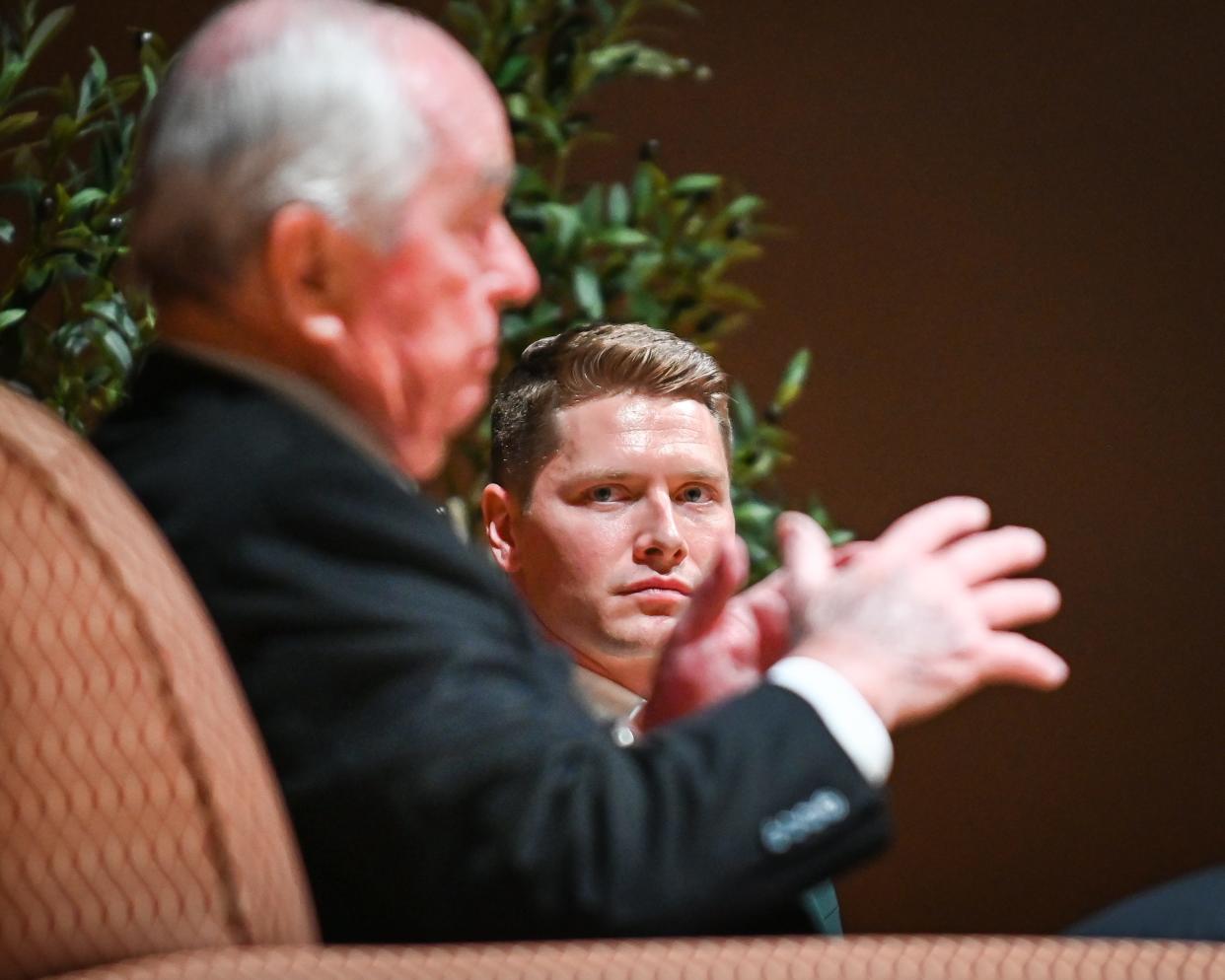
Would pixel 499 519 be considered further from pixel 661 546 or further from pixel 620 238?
pixel 620 238

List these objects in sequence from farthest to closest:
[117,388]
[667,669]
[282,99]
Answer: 1. [117,388]
2. [667,669]
3. [282,99]

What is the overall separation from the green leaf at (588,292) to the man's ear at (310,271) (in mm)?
1467

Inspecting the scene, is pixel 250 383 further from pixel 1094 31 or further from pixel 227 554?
pixel 1094 31

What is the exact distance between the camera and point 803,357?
2.66 meters

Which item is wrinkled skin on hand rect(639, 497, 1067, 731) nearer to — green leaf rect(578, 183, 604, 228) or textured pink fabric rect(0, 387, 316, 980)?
textured pink fabric rect(0, 387, 316, 980)

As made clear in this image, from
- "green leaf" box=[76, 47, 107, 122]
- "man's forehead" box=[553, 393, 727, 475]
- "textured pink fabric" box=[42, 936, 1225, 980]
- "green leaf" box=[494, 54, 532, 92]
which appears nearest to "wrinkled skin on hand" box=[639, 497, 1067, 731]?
"textured pink fabric" box=[42, 936, 1225, 980]

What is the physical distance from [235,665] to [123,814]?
108 millimetres

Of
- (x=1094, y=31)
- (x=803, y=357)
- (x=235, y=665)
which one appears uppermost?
(x=235, y=665)

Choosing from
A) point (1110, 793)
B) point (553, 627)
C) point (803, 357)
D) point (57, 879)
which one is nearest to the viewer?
point (57, 879)

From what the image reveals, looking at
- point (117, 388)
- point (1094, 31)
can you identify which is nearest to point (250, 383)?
point (117, 388)

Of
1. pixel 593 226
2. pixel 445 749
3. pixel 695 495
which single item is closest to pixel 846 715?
pixel 445 749

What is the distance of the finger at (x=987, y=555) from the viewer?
84 cm

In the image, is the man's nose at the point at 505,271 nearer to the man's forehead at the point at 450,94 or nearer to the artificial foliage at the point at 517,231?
the man's forehead at the point at 450,94

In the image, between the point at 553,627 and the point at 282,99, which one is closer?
the point at 282,99
